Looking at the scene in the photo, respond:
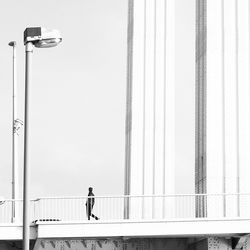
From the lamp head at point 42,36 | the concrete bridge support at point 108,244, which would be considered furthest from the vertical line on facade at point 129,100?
the lamp head at point 42,36

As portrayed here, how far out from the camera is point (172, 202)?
40250 mm

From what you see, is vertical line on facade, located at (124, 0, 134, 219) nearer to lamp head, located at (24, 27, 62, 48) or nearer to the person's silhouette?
the person's silhouette

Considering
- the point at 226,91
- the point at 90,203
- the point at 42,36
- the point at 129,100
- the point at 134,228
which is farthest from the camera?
the point at 129,100

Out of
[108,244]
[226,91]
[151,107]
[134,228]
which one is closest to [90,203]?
[134,228]

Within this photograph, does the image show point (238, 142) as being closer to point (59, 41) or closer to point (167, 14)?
point (167, 14)

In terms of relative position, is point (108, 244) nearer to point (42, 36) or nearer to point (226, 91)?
point (226, 91)

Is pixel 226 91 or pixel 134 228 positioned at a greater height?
pixel 226 91

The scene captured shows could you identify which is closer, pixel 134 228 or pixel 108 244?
pixel 134 228

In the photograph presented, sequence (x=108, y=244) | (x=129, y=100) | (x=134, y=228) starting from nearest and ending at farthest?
(x=134, y=228) → (x=108, y=244) → (x=129, y=100)

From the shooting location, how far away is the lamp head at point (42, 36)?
959 inches

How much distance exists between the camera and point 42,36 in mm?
24344

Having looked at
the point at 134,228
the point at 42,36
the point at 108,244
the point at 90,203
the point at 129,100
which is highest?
the point at 129,100

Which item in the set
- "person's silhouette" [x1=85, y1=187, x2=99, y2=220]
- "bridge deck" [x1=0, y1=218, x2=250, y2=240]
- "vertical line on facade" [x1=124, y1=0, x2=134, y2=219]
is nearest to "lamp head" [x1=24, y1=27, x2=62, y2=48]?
"person's silhouette" [x1=85, y1=187, x2=99, y2=220]

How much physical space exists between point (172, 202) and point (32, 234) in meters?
6.03
